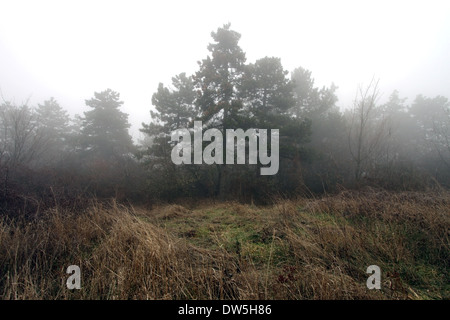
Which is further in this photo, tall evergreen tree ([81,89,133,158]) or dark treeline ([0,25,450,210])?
tall evergreen tree ([81,89,133,158])

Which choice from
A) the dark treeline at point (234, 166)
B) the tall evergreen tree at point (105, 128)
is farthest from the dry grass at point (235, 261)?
the tall evergreen tree at point (105, 128)

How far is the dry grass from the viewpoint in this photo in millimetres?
1965

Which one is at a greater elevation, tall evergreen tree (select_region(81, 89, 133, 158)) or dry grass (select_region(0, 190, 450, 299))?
tall evergreen tree (select_region(81, 89, 133, 158))

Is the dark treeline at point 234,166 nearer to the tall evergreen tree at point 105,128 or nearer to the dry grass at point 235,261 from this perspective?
the tall evergreen tree at point 105,128

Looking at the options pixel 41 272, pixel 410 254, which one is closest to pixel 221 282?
pixel 41 272

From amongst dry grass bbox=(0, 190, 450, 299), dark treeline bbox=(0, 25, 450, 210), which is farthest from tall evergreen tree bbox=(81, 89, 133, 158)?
dry grass bbox=(0, 190, 450, 299)

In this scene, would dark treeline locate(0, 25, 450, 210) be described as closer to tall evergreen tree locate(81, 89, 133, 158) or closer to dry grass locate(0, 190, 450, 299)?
tall evergreen tree locate(81, 89, 133, 158)

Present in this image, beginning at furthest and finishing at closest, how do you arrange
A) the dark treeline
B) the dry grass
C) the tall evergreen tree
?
the tall evergreen tree
the dark treeline
the dry grass

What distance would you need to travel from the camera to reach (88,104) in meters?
20.5

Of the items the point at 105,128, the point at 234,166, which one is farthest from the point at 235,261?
the point at 105,128

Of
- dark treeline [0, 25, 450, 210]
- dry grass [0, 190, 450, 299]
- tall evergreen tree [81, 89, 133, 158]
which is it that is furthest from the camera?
tall evergreen tree [81, 89, 133, 158]

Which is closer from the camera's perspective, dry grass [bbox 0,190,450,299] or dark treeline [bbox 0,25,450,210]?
dry grass [bbox 0,190,450,299]

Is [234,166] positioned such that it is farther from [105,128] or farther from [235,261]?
[105,128]

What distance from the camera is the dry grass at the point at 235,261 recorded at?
6.45 ft
